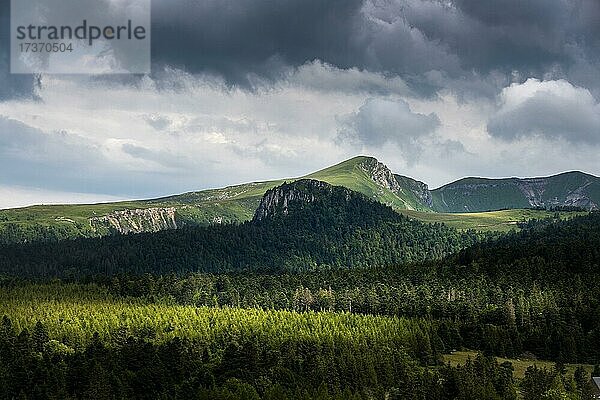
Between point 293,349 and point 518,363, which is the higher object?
point 293,349

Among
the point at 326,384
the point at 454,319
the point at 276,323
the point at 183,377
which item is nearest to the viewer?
the point at 326,384

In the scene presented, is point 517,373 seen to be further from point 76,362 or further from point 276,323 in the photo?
point 76,362

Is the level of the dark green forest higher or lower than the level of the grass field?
higher

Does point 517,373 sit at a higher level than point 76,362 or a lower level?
lower

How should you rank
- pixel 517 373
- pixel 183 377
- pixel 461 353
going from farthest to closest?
1. pixel 461 353
2. pixel 517 373
3. pixel 183 377

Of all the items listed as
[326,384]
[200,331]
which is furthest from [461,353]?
[200,331]

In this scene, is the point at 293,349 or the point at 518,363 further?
the point at 518,363

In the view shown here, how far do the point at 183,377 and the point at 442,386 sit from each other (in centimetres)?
5602

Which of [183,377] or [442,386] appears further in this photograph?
[183,377]

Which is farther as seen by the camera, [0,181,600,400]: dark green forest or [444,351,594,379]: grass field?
[444,351,594,379]: grass field

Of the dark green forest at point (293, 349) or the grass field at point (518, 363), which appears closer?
the dark green forest at point (293, 349)

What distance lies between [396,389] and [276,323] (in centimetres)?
5627

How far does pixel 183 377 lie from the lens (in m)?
136

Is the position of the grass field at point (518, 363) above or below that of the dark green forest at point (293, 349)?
below
